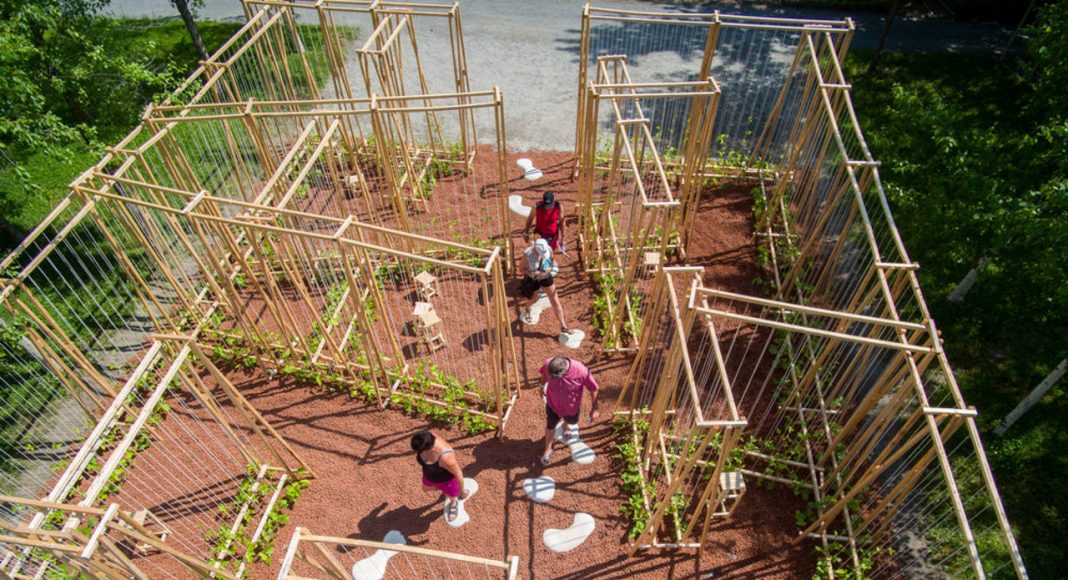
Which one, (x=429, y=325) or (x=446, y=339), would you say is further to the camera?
(x=446, y=339)

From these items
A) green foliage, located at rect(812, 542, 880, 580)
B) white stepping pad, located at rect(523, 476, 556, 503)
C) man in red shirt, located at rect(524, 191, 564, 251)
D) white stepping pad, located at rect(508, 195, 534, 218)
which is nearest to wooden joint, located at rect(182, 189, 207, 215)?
man in red shirt, located at rect(524, 191, 564, 251)

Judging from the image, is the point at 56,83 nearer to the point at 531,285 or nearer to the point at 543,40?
the point at 531,285

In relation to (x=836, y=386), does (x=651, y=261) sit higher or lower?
higher

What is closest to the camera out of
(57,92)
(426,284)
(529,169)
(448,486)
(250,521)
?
(448,486)

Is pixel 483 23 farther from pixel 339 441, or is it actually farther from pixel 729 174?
pixel 339 441

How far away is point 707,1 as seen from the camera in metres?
19.3

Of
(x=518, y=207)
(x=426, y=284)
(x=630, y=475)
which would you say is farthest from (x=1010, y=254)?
(x=426, y=284)

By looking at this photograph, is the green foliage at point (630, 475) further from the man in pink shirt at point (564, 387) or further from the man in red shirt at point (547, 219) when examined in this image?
the man in red shirt at point (547, 219)

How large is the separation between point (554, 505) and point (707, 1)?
57.2 feet

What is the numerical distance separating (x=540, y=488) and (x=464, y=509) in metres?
1.04

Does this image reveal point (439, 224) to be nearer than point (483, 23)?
Yes

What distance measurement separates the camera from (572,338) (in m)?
9.96

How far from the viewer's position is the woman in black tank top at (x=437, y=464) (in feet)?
22.5

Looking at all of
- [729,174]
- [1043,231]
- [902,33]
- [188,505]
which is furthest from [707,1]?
[188,505]
